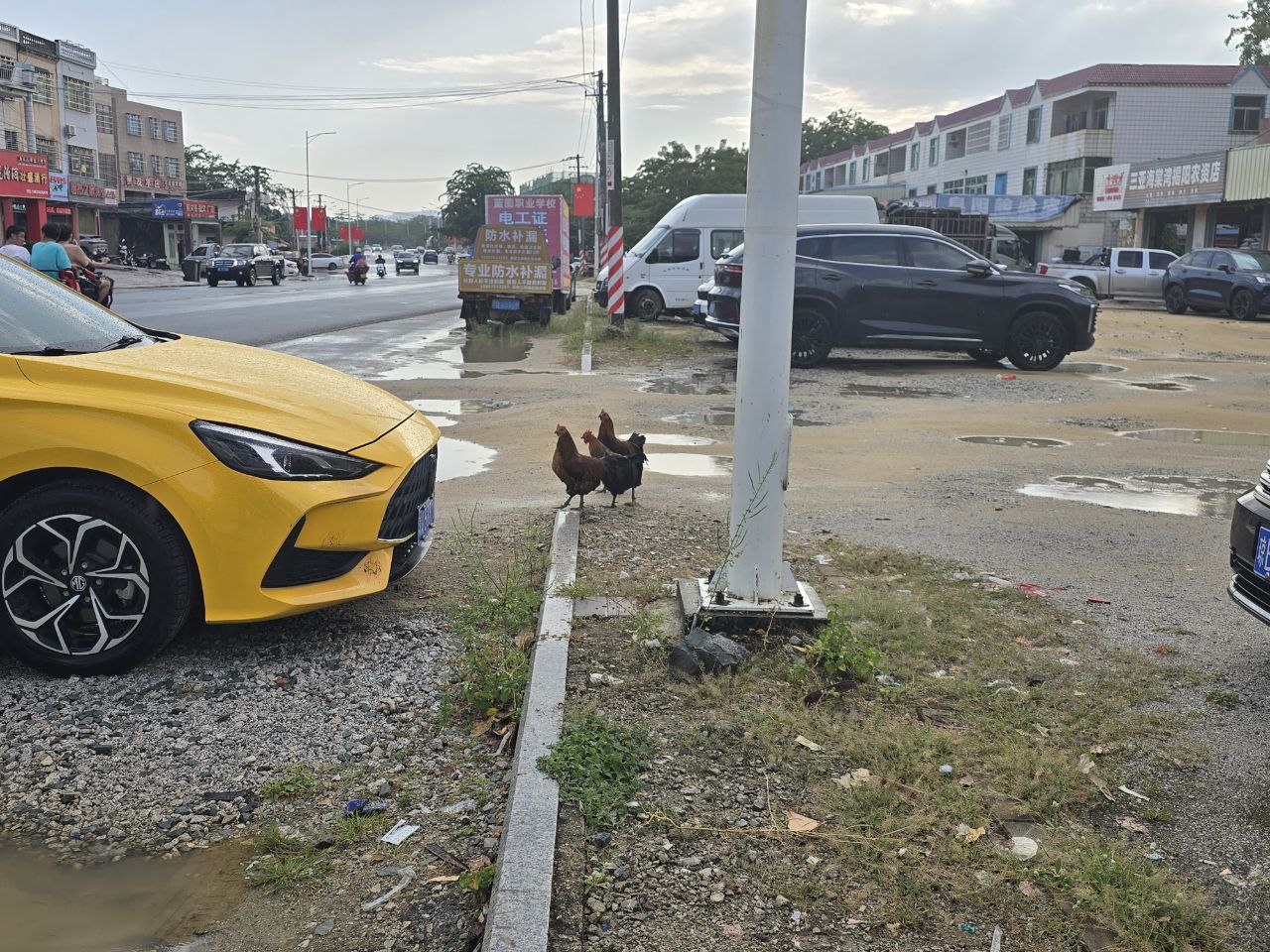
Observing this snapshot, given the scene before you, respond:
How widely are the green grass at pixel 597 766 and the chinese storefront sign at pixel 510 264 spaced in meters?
19.5

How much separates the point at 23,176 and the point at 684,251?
37074 millimetres

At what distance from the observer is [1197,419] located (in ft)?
37.7

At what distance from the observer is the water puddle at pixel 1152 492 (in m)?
7.38

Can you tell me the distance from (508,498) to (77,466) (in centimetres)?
348

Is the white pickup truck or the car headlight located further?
the white pickup truck

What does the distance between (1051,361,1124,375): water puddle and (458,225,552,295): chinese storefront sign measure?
10.3m

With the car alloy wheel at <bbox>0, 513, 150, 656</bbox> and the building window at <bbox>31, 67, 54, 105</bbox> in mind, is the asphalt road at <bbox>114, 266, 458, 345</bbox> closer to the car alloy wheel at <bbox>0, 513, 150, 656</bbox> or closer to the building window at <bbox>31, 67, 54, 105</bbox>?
the car alloy wheel at <bbox>0, 513, 150, 656</bbox>

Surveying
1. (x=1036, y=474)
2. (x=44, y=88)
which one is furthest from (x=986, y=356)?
(x=44, y=88)

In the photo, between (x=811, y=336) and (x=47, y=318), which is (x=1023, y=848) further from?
(x=811, y=336)

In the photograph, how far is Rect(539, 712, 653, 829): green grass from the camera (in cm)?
314

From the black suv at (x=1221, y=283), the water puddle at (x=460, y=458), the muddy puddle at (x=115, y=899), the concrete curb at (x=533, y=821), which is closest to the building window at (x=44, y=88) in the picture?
the black suv at (x=1221, y=283)

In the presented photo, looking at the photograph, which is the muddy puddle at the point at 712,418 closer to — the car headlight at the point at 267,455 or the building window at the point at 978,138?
the car headlight at the point at 267,455

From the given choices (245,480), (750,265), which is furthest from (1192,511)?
(245,480)

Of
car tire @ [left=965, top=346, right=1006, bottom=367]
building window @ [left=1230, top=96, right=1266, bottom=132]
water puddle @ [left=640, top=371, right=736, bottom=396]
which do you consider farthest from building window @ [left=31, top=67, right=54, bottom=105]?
building window @ [left=1230, top=96, right=1266, bottom=132]
